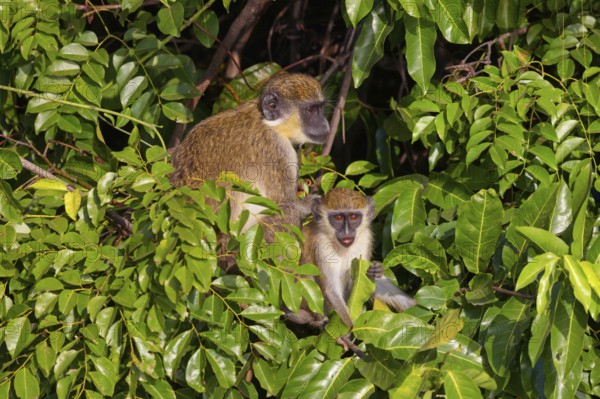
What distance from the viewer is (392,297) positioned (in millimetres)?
5453

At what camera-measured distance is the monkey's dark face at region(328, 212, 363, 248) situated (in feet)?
17.5

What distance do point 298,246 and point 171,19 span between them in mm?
1668

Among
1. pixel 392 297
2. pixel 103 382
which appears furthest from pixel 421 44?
pixel 103 382

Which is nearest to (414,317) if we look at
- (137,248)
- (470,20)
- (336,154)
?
(137,248)

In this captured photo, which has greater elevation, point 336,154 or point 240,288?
point 240,288

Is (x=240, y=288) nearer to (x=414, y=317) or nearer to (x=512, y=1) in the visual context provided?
(x=414, y=317)

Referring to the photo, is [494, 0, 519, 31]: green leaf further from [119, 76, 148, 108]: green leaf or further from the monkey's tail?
[119, 76, 148, 108]: green leaf

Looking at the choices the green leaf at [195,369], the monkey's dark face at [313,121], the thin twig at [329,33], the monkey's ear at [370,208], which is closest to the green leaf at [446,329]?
the green leaf at [195,369]

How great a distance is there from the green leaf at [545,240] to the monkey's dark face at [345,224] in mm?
1851

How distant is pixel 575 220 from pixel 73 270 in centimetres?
216

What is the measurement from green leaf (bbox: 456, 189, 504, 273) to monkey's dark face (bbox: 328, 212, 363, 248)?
1137mm

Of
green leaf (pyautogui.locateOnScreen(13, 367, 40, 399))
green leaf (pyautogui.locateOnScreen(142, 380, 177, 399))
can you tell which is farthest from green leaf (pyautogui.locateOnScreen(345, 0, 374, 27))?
green leaf (pyautogui.locateOnScreen(13, 367, 40, 399))

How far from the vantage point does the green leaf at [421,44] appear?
4777 mm

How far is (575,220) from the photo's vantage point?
3.66 metres
